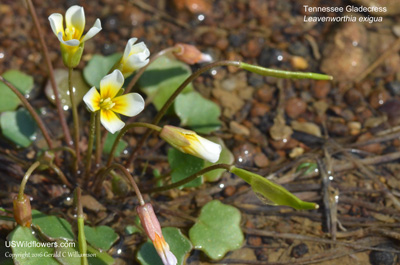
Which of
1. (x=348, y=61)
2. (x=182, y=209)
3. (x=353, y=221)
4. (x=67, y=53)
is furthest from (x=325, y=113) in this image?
(x=67, y=53)

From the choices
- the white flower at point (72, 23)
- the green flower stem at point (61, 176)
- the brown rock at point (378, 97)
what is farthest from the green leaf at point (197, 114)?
the brown rock at point (378, 97)

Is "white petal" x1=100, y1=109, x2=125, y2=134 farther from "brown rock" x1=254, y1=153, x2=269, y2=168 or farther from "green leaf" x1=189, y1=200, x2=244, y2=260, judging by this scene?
"brown rock" x1=254, y1=153, x2=269, y2=168

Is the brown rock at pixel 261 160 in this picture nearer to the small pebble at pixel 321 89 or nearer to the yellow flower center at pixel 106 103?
the small pebble at pixel 321 89

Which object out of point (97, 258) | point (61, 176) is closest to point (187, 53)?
point (61, 176)

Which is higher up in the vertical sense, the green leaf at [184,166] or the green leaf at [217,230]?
the green leaf at [184,166]

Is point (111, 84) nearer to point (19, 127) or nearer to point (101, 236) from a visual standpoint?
point (101, 236)

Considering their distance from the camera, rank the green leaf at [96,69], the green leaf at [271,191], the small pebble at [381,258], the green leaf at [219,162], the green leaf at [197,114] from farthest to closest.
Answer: the green leaf at [96,69], the green leaf at [197,114], the green leaf at [219,162], the small pebble at [381,258], the green leaf at [271,191]
